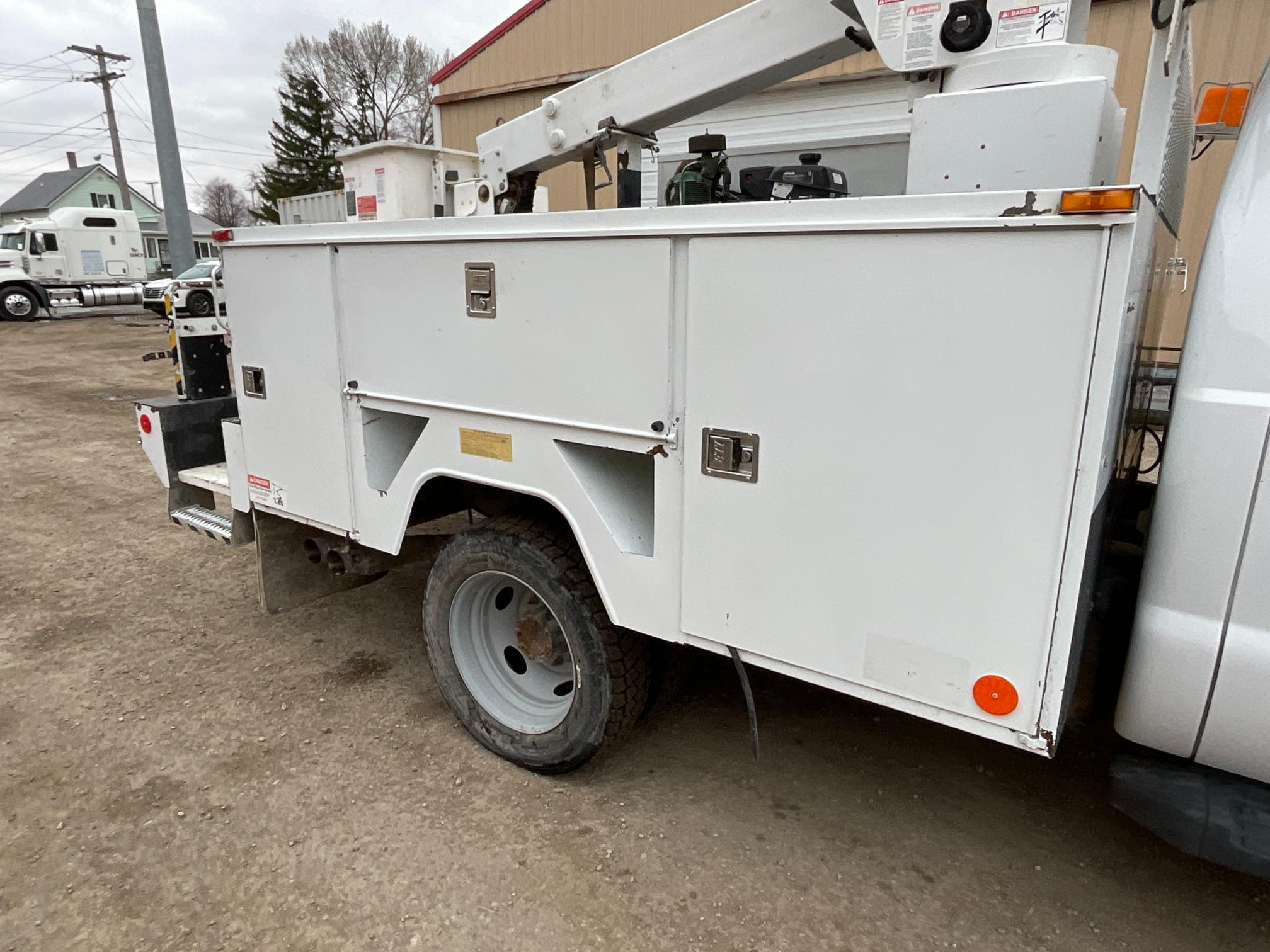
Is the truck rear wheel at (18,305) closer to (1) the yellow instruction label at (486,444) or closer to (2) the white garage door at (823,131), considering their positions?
(2) the white garage door at (823,131)

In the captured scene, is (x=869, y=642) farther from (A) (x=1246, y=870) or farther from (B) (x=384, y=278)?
(B) (x=384, y=278)

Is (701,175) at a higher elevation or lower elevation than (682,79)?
lower

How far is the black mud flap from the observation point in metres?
1.82

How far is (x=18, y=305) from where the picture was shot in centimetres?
2150

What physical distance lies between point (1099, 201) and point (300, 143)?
132ft

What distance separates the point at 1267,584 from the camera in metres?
1.74

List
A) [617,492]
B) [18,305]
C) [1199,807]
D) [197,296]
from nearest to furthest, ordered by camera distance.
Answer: [1199,807], [617,492], [197,296], [18,305]

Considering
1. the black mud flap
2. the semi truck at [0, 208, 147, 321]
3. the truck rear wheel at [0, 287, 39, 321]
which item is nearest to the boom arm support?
the black mud flap

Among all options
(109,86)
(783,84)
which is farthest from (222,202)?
(783,84)

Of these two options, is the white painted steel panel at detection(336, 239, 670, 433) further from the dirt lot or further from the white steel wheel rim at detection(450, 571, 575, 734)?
the dirt lot

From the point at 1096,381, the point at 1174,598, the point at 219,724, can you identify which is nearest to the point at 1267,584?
the point at 1174,598

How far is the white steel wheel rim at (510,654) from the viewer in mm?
2938

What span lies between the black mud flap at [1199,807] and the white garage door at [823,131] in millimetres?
6527

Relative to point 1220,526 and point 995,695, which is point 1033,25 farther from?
point 995,695
